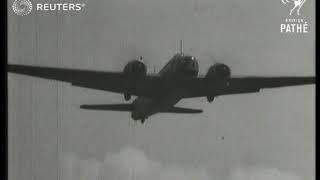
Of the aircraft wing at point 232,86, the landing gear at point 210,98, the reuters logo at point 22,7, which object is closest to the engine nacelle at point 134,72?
the aircraft wing at point 232,86

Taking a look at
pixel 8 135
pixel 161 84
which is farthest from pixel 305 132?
pixel 8 135

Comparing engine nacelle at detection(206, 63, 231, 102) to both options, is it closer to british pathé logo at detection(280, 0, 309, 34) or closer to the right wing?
the right wing

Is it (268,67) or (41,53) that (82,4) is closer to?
(41,53)

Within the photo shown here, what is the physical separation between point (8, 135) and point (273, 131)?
234 centimetres

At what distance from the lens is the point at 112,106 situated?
6.95 meters

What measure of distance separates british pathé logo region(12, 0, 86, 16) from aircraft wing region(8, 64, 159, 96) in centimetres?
63

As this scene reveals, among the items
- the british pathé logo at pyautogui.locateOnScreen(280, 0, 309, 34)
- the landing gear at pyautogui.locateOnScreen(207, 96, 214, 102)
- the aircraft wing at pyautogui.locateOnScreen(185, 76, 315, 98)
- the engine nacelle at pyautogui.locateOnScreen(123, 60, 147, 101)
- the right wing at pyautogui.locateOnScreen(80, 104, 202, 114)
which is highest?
the british pathé logo at pyautogui.locateOnScreen(280, 0, 309, 34)

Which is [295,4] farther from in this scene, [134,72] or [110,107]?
[110,107]

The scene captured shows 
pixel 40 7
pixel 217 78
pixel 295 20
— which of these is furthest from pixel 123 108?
pixel 295 20

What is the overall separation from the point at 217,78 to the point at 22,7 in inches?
86.2

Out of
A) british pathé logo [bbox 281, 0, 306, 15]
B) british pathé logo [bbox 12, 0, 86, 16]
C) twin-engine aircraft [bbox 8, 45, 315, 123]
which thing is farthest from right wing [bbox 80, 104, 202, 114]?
british pathé logo [bbox 281, 0, 306, 15]

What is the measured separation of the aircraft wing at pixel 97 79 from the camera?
6266 mm

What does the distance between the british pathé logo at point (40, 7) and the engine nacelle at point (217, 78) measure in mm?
1594

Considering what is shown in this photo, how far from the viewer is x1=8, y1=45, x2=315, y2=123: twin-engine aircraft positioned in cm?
652
